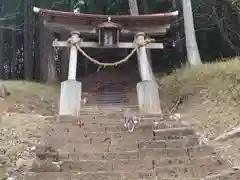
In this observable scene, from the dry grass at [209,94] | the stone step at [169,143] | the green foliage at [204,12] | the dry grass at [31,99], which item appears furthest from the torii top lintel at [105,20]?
the stone step at [169,143]

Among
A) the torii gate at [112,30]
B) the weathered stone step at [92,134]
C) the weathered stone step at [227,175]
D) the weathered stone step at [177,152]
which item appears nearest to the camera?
the weathered stone step at [227,175]

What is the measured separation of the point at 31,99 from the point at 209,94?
20.2ft

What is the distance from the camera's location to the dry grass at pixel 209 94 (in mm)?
9469

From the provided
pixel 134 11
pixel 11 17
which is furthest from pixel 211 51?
pixel 11 17

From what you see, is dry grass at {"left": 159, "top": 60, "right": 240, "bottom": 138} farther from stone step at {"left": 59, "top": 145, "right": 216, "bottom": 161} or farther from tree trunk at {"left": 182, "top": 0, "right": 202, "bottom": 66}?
stone step at {"left": 59, "top": 145, "right": 216, "bottom": 161}

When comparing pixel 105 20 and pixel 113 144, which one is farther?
pixel 105 20

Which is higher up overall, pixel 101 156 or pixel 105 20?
pixel 105 20

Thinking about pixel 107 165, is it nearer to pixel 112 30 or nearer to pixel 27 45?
pixel 112 30

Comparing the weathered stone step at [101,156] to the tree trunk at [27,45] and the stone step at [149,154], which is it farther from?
the tree trunk at [27,45]

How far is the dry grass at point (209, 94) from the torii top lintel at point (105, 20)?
187 cm

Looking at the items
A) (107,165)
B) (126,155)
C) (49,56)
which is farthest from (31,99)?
(107,165)

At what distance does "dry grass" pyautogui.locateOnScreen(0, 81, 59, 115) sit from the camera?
12531 mm

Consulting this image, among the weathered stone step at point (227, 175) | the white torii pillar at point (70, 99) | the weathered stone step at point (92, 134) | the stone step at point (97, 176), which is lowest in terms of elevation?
the weathered stone step at point (227, 175)

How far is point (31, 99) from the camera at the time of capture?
1402 centimetres
